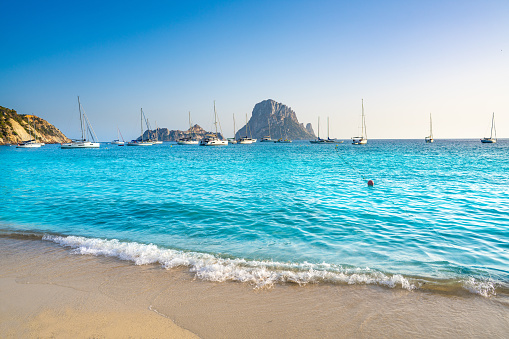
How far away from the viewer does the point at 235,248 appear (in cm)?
847

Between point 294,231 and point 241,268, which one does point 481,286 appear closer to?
point 241,268

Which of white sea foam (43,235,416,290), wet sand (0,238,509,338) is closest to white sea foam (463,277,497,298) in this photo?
wet sand (0,238,509,338)

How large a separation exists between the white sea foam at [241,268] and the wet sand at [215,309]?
0.28 metres

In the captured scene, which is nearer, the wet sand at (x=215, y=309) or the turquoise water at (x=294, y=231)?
the wet sand at (x=215, y=309)

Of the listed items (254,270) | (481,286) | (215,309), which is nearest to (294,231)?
(254,270)

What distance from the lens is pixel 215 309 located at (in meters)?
5.00

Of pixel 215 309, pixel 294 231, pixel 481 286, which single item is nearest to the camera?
pixel 215 309

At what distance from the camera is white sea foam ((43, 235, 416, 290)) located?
20.2 ft

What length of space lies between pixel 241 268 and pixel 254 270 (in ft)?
1.15

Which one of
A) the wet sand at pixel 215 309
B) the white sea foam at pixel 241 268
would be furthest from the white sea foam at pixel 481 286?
the white sea foam at pixel 241 268

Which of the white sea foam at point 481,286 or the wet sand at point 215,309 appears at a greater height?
the wet sand at point 215,309

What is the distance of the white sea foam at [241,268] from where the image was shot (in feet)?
20.2

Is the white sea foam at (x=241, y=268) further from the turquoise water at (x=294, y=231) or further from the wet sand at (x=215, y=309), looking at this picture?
the wet sand at (x=215, y=309)

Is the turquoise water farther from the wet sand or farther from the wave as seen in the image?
the wet sand
